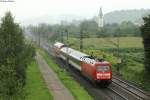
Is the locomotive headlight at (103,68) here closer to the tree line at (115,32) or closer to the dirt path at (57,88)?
the dirt path at (57,88)

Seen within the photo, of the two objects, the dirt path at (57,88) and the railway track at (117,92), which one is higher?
the dirt path at (57,88)

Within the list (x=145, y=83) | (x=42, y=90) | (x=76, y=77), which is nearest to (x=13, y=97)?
(x=42, y=90)

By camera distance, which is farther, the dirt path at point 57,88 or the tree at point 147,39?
the tree at point 147,39

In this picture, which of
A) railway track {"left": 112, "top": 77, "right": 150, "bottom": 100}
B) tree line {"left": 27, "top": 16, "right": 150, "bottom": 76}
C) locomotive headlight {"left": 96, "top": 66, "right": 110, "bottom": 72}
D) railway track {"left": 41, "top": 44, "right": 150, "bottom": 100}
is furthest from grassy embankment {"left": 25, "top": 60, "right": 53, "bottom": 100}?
tree line {"left": 27, "top": 16, "right": 150, "bottom": 76}

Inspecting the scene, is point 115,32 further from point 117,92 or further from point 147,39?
point 117,92

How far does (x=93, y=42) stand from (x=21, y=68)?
8769 cm

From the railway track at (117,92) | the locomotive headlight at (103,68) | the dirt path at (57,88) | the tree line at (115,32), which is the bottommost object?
the railway track at (117,92)

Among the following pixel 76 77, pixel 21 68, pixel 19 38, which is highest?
pixel 19 38

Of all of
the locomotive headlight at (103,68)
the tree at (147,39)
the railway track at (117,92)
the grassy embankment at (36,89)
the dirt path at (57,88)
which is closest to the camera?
the grassy embankment at (36,89)

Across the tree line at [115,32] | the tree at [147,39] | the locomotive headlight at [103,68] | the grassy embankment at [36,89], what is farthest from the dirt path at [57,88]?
the tree line at [115,32]

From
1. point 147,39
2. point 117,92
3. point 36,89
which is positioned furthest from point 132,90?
point 36,89

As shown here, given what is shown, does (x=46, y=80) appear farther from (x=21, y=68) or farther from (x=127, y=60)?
(x=127, y=60)

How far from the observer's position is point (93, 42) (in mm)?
125188

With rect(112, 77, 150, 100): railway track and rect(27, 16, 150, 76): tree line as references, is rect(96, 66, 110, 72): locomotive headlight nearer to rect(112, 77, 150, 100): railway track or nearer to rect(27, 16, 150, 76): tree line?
rect(112, 77, 150, 100): railway track
